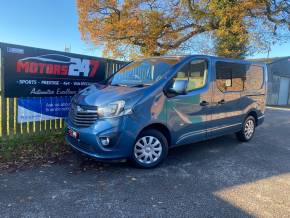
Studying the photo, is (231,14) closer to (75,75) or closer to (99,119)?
(75,75)

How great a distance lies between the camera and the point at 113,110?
12.8ft

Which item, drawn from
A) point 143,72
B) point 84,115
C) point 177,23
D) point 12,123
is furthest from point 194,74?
point 177,23

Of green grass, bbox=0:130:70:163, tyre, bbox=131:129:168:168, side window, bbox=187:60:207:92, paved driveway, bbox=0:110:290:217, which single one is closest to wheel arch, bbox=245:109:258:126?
paved driveway, bbox=0:110:290:217

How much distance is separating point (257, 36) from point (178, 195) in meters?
13.2

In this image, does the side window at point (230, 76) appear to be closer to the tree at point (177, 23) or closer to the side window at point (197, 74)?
the side window at point (197, 74)

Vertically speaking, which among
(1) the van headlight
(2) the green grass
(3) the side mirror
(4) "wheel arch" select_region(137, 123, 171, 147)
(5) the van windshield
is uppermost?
(5) the van windshield

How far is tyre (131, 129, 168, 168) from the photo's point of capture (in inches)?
166

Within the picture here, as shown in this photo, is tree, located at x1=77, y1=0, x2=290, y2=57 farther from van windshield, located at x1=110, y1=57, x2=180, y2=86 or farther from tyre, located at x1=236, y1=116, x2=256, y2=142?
van windshield, located at x1=110, y1=57, x2=180, y2=86

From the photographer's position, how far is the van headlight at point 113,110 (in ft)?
12.8

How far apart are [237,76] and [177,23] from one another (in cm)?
1030

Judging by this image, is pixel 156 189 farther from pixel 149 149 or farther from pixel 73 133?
pixel 73 133

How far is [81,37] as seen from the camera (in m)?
17.6

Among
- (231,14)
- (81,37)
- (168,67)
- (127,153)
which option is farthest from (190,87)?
(81,37)

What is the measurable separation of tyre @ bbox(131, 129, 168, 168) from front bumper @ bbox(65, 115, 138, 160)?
0.21m
